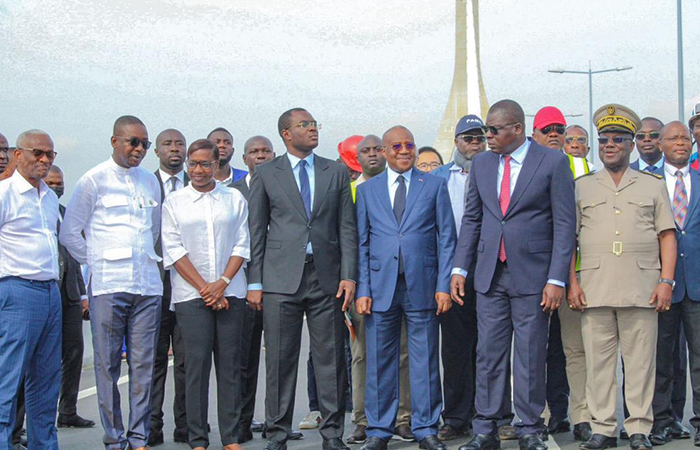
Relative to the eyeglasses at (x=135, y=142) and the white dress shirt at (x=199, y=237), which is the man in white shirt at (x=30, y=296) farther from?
the white dress shirt at (x=199, y=237)

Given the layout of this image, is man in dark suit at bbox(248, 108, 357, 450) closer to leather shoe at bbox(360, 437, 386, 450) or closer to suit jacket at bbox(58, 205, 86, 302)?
leather shoe at bbox(360, 437, 386, 450)

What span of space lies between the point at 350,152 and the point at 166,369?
3056 millimetres

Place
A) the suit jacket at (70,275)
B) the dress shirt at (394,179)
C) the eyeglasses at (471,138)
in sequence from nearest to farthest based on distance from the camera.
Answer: the dress shirt at (394,179) → the eyeglasses at (471,138) → the suit jacket at (70,275)

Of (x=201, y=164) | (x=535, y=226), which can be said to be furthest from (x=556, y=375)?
(x=201, y=164)

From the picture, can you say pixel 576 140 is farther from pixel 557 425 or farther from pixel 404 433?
pixel 404 433

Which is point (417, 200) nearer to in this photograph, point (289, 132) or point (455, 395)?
point (289, 132)

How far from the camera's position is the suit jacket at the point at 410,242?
6984mm

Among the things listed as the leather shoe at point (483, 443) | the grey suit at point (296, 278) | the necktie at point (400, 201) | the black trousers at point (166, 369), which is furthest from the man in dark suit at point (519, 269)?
the black trousers at point (166, 369)

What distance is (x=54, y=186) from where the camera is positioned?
8.80 m

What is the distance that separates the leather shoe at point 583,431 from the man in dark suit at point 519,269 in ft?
2.05

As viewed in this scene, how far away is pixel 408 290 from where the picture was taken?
6988 millimetres

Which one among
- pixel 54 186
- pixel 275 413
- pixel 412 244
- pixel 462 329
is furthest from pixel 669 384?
pixel 54 186

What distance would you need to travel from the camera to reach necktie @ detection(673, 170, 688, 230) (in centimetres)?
713

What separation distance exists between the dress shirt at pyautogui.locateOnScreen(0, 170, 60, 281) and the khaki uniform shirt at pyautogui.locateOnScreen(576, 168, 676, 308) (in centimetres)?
385
